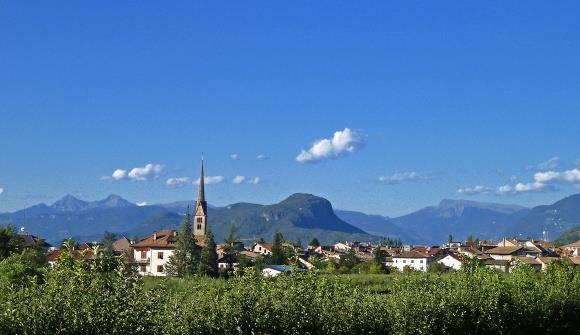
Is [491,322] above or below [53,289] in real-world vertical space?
below

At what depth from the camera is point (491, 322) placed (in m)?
35.6

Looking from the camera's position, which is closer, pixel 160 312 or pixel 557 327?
pixel 160 312

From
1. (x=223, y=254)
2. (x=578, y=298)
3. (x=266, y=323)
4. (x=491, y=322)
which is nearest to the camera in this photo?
(x=266, y=323)

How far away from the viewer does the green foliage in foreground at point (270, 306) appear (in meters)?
21.8

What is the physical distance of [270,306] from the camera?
2734 cm

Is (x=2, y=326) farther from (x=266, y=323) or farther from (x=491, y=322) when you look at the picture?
(x=491, y=322)

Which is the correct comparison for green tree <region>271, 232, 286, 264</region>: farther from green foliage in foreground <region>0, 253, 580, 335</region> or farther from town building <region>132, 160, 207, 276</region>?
green foliage in foreground <region>0, 253, 580, 335</region>

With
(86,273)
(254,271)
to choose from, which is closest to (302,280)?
(254,271)

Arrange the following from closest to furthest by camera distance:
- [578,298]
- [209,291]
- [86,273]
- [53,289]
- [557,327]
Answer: [53,289]
[86,273]
[209,291]
[557,327]
[578,298]

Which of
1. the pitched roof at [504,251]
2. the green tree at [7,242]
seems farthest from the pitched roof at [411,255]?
the green tree at [7,242]

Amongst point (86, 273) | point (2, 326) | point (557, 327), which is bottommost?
point (557, 327)

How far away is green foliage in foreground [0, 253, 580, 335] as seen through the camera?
859 inches

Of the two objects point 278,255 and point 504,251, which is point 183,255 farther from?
point 504,251

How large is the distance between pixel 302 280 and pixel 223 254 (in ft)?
361
